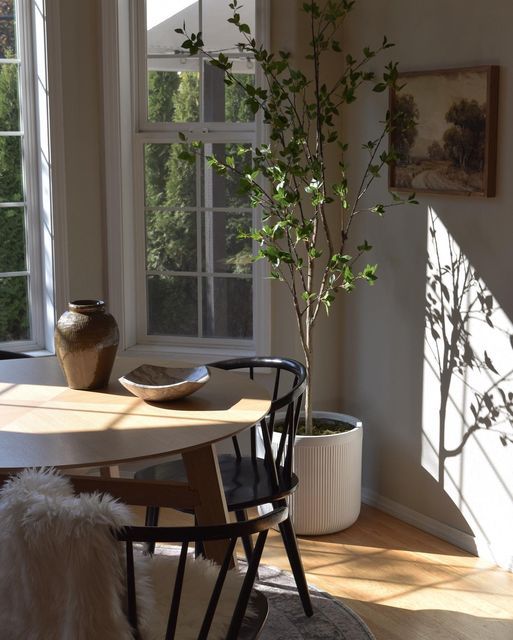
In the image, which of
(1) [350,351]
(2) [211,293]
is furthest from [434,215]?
(2) [211,293]

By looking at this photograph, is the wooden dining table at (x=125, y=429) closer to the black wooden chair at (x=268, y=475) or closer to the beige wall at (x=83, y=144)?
the black wooden chair at (x=268, y=475)

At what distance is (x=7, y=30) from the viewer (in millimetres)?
4246

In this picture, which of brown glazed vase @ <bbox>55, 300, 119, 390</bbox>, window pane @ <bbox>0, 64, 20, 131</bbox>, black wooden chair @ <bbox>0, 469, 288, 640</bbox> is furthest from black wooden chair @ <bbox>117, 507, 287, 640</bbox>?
window pane @ <bbox>0, 64, 20, 131</bbox>

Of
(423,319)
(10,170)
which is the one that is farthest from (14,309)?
(423,319)

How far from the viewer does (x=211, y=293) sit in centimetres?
448

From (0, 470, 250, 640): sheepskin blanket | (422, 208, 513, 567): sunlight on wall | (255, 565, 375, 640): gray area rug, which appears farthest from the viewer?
(422, 208, 513, 567): sunlight on wall

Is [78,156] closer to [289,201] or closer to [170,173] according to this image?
[170,173]

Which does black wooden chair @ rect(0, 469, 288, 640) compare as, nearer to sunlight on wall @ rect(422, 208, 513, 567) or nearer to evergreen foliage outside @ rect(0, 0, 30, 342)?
sunlight on wall @ rect(422, 208, 513, 567)

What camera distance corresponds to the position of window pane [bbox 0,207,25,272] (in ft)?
14.3

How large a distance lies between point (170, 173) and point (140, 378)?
5.50 feet

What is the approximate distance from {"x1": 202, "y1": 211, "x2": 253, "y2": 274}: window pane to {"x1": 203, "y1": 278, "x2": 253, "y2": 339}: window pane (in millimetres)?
66

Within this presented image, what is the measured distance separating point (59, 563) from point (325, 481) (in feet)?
7.14

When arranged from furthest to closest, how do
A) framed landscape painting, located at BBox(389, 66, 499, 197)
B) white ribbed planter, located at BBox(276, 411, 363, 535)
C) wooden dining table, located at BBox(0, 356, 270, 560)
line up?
white ribbed planter, located at BBox(276, 411, 363, 535)
framed landscape painting, located at BBox(389, 66, 499, 197)
wooden dining table, located at BBox(0, 356, 270, 560)

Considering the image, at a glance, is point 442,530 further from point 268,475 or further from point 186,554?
point 186,554
